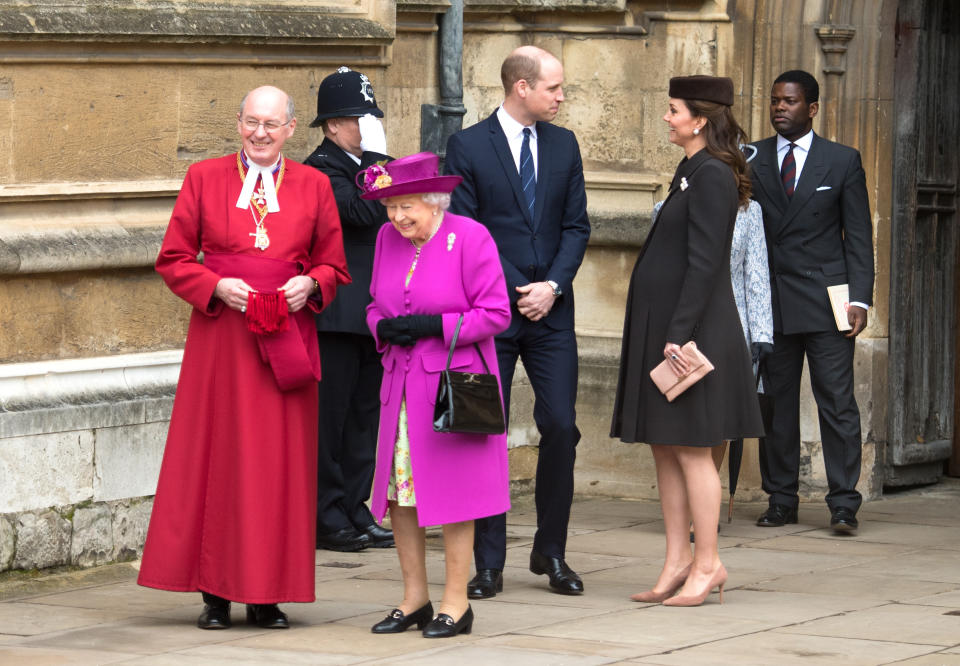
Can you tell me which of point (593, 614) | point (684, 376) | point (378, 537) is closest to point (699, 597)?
point (593, 614)

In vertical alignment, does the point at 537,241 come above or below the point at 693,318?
above

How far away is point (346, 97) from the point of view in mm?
8180

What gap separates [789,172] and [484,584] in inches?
112

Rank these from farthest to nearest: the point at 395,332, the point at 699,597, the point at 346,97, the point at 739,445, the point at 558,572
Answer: the point at 739,445, the point at 346,97, the point at 558,572, the point at 699,597, the point at 395,332

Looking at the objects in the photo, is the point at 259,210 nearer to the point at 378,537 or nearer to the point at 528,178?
the point at 528,178

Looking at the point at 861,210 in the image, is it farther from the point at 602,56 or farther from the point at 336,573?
the point at 336,573

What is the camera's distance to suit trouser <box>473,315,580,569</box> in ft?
24.2

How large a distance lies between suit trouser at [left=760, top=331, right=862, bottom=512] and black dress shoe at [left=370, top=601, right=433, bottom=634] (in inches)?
117

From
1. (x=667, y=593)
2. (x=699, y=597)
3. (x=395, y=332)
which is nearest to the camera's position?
(x=395, y=332)

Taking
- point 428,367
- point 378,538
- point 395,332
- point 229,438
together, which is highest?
point 395,332

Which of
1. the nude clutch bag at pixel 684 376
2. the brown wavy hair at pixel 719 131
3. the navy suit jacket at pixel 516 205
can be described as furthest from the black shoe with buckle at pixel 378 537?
the brown wavy hair at pixel 719 131

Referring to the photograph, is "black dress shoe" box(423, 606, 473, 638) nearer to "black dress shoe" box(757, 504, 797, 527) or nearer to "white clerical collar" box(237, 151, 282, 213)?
"white clerical collar" box(237, 151, 282, 213)

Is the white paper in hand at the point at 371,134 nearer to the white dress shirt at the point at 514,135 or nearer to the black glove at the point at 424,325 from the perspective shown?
the white dress shirt at the point at 514,135

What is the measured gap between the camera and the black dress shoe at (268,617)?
6.63 m
